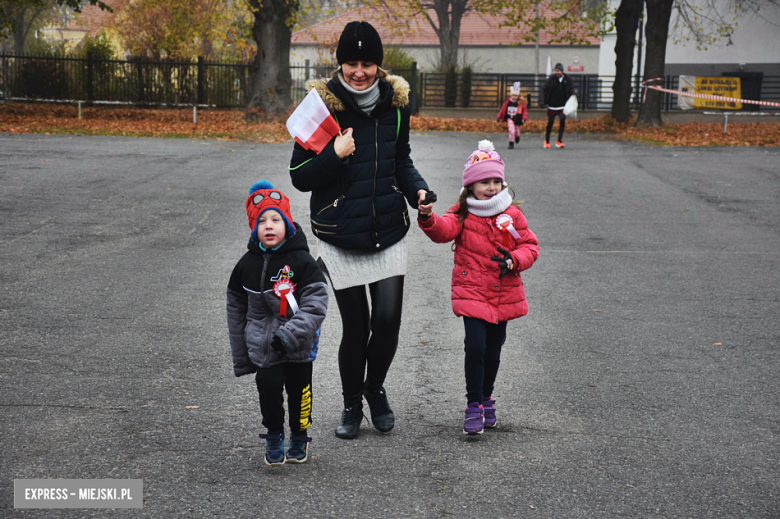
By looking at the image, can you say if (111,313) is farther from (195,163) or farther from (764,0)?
(764,0)

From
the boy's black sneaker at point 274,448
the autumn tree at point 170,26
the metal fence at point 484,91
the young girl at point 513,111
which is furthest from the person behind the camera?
the metal fence at point 484,91

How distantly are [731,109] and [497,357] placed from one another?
1222 inches

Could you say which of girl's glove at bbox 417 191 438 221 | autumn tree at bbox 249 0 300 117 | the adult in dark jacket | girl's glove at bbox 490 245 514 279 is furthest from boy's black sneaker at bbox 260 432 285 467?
autumn tree at bbox 249 0 300 117

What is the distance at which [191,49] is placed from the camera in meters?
43.1

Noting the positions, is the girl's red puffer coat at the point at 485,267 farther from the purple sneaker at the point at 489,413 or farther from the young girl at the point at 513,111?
the young girl at the point at 513,111

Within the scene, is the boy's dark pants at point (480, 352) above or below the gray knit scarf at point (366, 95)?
below

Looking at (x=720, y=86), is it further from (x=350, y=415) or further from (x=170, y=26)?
(x=350, y=415)

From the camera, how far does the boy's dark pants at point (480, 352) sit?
389 cm

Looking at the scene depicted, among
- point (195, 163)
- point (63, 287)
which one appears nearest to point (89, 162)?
point (195, 163)

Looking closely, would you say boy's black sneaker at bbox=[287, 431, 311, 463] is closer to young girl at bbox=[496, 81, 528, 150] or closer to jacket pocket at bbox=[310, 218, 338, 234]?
jacket pocket at bbox=[310, 218, 338, 234]

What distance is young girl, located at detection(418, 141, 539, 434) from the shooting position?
3.89m

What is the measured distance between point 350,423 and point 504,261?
1.15 meters

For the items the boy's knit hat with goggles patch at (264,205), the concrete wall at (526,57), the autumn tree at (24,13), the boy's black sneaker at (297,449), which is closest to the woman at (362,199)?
the boy's knit hat with goggles patch at (264,205)

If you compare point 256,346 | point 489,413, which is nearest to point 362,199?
point 256,346
